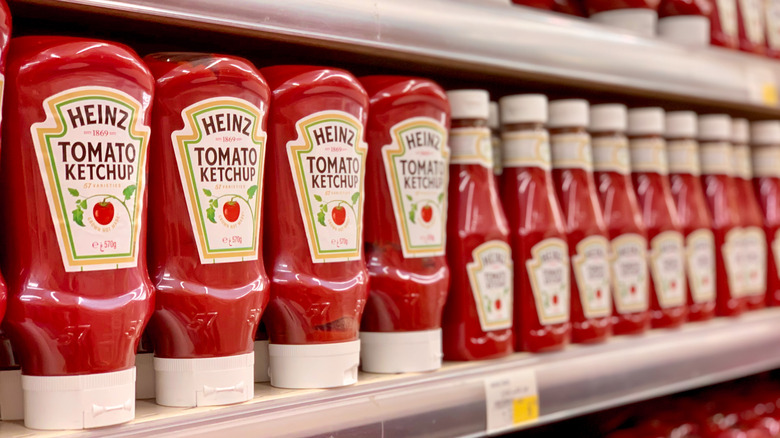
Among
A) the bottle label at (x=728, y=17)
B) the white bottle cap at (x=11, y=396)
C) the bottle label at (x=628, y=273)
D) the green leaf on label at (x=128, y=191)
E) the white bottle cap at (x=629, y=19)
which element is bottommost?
the white bottle cap at (x=11, y=396)

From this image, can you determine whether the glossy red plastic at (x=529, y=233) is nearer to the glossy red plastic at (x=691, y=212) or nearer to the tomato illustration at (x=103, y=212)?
the glossy red plastic at (x=691, y=212)

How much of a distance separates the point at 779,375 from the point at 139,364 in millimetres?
1949

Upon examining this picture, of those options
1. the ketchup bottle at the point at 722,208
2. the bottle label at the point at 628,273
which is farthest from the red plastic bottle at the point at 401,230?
the ketchup bottle at the point at 722,208

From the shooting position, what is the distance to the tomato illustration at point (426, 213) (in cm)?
117

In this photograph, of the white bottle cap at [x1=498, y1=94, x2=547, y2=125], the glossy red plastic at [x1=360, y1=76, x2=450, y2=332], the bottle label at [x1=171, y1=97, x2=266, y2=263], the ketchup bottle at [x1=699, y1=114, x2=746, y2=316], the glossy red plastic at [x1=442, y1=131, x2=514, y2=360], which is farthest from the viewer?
the ketchup bottle at [x1=699, y1=114, x2=746, y2=316]


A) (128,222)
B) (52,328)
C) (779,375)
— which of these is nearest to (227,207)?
(128,222)

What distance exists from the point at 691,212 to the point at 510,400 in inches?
26.5

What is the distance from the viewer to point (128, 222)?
0.86 meters

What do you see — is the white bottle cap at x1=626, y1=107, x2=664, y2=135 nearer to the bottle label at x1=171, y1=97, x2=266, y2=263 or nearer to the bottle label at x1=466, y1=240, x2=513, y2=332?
the bottle label at x1=466, y1=240, x2=513, y2=332

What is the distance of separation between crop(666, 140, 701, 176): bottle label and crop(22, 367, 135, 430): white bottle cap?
1219 millimetres

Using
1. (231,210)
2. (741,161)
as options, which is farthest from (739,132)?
(231,210)

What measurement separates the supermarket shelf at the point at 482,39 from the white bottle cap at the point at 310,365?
37 cm

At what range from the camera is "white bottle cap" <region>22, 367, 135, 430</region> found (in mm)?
830

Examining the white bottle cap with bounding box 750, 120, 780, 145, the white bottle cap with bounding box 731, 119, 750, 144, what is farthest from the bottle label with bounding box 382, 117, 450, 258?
the white bottle cap with bounding box 750, 120, 780, 145
